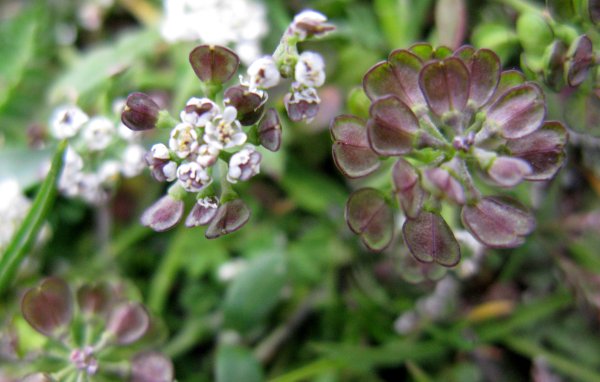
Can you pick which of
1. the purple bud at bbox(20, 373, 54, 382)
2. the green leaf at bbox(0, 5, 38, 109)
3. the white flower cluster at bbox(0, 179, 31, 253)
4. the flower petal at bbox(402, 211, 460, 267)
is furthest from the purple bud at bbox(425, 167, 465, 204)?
the green leaf at bbox(0, 5, 38, 109)

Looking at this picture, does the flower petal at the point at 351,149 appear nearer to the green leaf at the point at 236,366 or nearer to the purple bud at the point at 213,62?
the purple bud at the point at 213,62

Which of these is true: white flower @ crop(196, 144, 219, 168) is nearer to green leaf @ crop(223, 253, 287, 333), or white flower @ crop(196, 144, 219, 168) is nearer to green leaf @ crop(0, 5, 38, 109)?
green leaf @ crop(223, 253, 287, 333)

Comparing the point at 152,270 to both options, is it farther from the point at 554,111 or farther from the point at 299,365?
the point at 554,111

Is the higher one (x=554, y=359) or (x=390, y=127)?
(x=390, y=127)

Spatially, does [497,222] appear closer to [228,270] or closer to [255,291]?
[255,291]

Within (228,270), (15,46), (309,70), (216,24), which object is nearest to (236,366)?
(228,270)
